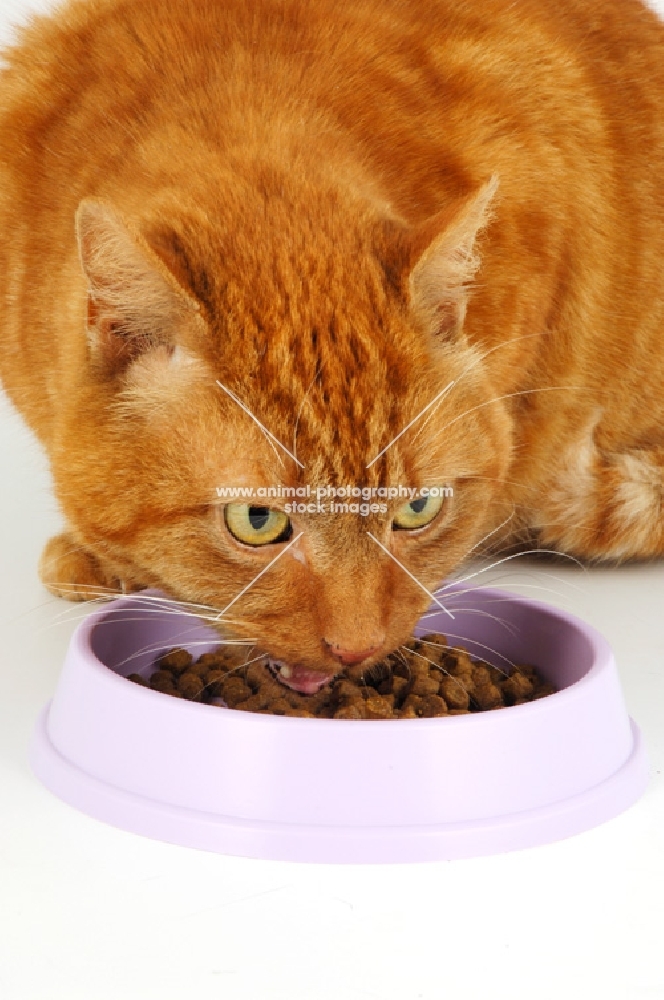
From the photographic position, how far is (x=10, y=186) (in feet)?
8.16

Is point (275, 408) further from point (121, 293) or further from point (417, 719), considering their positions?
point (417, 719)

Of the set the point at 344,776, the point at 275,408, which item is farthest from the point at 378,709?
the point at 275,408

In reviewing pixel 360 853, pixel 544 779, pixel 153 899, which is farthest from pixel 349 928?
pixel 544 779

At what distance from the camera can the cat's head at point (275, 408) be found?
1829 mm

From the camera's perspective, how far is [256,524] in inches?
73.8

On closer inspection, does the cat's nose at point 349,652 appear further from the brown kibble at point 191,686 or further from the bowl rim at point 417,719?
the brown kibble at point 191,686

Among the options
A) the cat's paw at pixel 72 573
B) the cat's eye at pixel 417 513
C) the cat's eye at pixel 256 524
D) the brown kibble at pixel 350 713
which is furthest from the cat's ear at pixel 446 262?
the cat's paw at pixel 72 573

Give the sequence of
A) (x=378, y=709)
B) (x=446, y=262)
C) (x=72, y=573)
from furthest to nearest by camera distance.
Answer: (x=72, y=573)
(x=378, y=709)
(x=446, y=262)

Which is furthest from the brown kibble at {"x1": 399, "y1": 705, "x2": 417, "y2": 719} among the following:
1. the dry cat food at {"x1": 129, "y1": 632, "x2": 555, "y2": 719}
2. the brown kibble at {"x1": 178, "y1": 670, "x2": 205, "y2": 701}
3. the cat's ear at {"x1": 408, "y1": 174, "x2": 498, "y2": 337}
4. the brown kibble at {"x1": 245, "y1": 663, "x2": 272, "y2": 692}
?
the cat's ear at {"x1": 408, "y1": 174, "x2": 498, "y2": 337}

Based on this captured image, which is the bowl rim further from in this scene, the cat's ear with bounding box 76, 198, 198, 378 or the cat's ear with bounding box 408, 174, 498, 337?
the cat's ear with bounding box 408, 174, 498, 337

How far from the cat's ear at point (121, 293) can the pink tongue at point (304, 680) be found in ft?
1.71

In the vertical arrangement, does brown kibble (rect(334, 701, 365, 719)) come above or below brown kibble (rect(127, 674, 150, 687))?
above

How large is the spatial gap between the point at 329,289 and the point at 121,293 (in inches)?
11.3

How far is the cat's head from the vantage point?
72.0 inches
